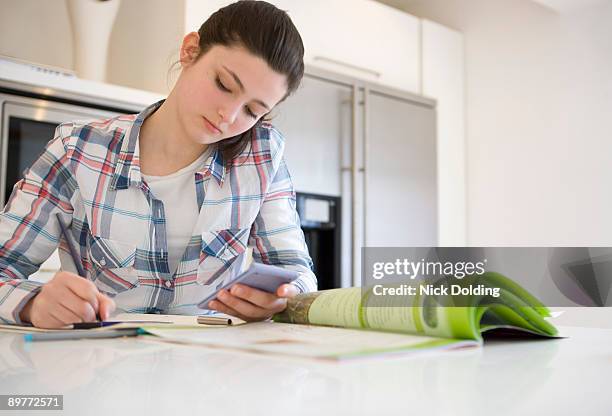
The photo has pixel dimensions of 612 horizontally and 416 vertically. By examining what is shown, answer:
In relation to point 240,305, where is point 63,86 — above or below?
above

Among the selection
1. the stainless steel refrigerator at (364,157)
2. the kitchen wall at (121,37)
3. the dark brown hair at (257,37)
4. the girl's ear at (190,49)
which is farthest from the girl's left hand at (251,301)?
the stainless steel refrigerator at (364,157)

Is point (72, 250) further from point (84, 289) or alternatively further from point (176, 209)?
point (84, 289)

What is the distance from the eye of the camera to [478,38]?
3494 mm

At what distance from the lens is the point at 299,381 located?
17.4 inches

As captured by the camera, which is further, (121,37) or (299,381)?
(121,37)

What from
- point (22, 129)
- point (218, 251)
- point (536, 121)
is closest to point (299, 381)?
point (218, 251)

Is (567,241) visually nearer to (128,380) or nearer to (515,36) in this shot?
(515,36)

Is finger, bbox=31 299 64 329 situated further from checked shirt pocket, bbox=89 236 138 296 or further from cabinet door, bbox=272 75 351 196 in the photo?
cabinet door, bbox=272 75 351 196

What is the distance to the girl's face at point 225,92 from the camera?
1.11m

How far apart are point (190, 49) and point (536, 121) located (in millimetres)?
2396

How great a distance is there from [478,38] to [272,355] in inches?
129

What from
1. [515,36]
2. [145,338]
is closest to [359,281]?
[515,36]

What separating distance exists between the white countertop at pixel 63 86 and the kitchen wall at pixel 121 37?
0.71 ft

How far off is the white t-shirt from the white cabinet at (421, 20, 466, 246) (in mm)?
2308
